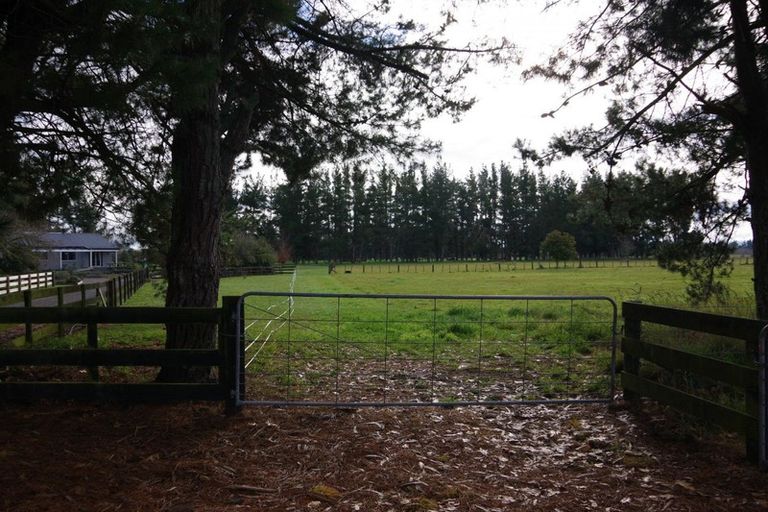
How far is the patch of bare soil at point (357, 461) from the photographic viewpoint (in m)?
3.63

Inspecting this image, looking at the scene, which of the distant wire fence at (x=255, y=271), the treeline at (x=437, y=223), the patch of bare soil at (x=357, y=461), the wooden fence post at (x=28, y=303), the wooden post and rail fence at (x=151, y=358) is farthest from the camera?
the treeline at (x=437, y=223)

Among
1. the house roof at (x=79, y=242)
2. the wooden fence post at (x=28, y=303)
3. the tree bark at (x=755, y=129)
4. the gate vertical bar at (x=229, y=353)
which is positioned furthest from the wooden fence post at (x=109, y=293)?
the house roof at (x=79, y=242)

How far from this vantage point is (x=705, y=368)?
460 cm

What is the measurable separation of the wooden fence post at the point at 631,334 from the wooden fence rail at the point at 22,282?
17578 mm

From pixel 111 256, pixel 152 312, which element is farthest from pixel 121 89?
pixel 111 256

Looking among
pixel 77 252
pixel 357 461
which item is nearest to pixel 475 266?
pixel 77 252

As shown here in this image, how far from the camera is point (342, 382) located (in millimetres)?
6969

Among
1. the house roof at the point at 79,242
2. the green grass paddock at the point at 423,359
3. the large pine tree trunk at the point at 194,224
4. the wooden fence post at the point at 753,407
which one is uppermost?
the house roof at the point at 79,242

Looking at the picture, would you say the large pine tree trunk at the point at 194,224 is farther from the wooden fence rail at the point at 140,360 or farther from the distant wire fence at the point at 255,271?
the distant wire fence at the point at 255,271

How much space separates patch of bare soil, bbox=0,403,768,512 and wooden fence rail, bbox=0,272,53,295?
49.0 feet

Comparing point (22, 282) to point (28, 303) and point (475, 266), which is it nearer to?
point (28, 303)

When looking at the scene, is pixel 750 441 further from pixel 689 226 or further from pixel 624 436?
pixel 689 226

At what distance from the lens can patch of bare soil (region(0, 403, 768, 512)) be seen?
363cm

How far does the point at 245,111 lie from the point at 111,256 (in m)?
76.7
